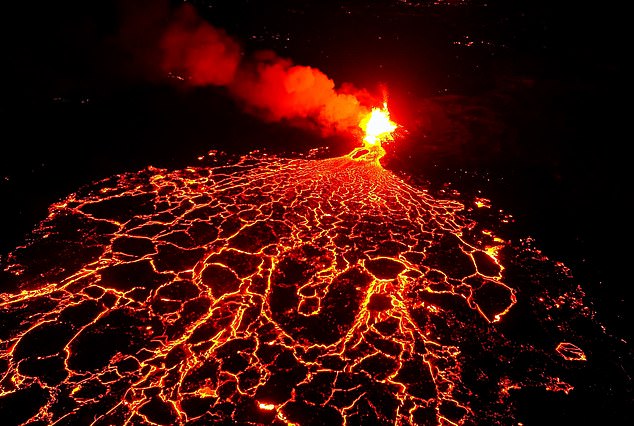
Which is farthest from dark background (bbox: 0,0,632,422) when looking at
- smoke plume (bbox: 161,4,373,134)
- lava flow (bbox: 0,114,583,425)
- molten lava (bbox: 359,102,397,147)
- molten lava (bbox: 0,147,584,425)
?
lava flow (bbox: 0,114,583,425)

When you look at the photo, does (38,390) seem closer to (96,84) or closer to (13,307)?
(13,307)

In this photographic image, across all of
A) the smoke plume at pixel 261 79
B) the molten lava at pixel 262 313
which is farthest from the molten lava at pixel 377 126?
the molten lava at pixel 262 313

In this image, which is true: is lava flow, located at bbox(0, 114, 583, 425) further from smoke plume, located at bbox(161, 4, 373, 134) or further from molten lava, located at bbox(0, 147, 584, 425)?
smoke plume, located at bbox(161, 4, 373, 134)

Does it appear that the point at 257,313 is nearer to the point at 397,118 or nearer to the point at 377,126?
the point at 377,126

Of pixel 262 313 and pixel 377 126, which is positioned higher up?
pixel 377 126

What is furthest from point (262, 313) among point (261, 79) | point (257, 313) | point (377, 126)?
point (261, 79)

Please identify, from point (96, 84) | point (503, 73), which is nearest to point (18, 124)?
point (96, 84)

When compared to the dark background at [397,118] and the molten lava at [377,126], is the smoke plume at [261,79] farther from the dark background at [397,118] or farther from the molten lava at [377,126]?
the dark background at [397,118]

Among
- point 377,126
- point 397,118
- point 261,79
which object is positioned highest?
point 261,79
